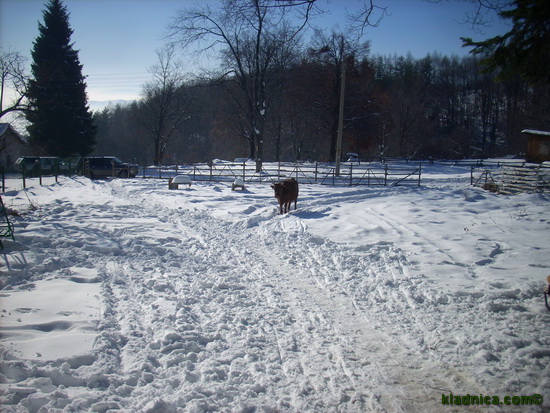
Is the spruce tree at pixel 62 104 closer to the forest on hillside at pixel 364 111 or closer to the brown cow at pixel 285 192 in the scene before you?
the forest on hillside at pixel 364 111

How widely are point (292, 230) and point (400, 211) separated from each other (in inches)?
199

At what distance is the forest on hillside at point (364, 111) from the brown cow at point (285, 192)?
67.5ft

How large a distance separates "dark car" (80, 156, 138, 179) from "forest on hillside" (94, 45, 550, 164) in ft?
34.2

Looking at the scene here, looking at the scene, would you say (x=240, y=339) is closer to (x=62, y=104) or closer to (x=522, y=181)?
(x=522, y=181)

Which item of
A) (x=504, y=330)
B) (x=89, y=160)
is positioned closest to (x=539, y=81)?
(x=504, y=330)

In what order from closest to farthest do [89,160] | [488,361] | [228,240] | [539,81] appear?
[488,361]
[539,81]
[228,240]
[89,160]

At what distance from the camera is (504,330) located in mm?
4293

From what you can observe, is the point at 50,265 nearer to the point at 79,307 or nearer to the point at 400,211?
the point at 79,307

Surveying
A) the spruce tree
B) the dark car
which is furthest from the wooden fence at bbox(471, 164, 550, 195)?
the spruce tree

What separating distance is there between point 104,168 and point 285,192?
2294 cm

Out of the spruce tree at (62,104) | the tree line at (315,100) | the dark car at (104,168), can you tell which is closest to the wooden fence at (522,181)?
the tree line at (315,100)

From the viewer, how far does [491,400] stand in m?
3.12

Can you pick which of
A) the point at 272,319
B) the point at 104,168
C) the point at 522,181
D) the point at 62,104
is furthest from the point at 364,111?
the point at 272,319

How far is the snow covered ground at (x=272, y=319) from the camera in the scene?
317 cm
